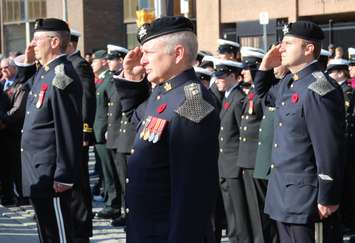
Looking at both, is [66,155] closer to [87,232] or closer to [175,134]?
[87,232]

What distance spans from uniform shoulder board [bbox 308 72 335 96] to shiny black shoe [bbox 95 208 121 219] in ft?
14.6

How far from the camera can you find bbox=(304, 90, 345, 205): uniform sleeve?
4469 millimetres

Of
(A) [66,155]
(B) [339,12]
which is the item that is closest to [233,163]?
(A) [66,155]

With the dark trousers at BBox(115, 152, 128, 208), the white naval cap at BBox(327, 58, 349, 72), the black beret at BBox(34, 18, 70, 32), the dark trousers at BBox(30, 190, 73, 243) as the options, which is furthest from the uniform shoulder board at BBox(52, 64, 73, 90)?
the white naval cap at BBox(327, 58, 349, 72)

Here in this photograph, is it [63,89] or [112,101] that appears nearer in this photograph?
[63,89]

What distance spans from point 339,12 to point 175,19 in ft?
68.0

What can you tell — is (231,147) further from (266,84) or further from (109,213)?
(109,213)

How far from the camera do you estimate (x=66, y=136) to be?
521 centimetres

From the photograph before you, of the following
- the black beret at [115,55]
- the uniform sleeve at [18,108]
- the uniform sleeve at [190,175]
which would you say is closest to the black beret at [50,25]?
the uniform sleeve at [190,175]

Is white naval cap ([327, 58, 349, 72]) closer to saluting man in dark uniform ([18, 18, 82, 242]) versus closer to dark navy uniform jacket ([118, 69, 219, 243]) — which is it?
saluting man in dark uniform ([18, 18, 82, 242])

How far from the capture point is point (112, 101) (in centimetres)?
854

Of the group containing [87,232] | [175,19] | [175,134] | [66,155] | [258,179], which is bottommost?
[87,232]

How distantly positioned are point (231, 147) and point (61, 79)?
2069 millimetres

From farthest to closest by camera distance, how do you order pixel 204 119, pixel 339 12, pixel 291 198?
pixel 339 12 → pixel 291 198 → pixel 204 119
